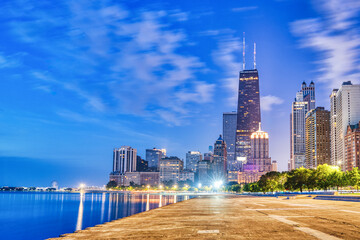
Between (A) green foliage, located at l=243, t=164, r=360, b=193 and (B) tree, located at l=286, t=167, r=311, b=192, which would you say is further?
(B) tree, located at l=286, t=167, r=311, b=192

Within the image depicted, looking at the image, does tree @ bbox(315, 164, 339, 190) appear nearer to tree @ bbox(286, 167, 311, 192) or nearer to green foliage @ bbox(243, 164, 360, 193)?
green foliage @ bbox(243, 164, 360, 193)

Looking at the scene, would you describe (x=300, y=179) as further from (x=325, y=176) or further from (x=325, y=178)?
(x=325, y=176)

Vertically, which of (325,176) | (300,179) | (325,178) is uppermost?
(325,176)

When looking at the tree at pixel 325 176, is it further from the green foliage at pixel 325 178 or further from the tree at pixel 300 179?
the tree at pixel 300 179

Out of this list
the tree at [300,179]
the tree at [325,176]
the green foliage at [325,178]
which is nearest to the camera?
the green foliage at [325,178]

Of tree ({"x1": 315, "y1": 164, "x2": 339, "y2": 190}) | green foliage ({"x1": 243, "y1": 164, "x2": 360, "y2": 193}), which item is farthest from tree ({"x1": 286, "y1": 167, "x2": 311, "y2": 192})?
tree ({"x1": 315, "y1": 164, "x2": 339, "y2": 190})

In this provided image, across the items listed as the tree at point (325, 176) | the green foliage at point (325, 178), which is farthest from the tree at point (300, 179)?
the tree at point (325, 176)

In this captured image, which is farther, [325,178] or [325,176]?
[325,178]

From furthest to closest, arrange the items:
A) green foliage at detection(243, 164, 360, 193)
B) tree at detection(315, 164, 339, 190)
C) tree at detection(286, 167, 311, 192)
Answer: tree at detection(286, 167, 311, 192) < tree at detection(315, 164, 339, 190) < green foliage at detection(243, 164, 360, 193)

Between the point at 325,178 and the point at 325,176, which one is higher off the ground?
the point at 325,176

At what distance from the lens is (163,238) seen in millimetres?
16859

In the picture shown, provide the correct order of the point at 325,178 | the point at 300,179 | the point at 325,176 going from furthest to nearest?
1. the point at 300,179
2. the point at 325,178
3. the point at 325,176

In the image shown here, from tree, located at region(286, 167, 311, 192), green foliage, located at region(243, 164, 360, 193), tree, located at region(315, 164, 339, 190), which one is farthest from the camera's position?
tree, located at region(286, 167, 311, 192)

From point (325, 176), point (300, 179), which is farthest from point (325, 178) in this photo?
point (300, 179)
